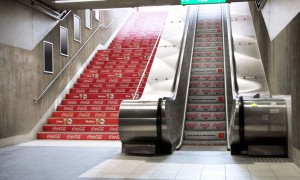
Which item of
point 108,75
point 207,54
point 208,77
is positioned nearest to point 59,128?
point 108,75

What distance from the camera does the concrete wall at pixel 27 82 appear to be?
311 inches

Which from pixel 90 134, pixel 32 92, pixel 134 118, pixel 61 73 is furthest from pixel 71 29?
pixel 134 118

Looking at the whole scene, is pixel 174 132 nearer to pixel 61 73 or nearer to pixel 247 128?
pixel 247 128

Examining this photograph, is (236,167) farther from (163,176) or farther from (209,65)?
(209,65)

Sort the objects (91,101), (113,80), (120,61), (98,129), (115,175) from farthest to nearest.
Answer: (120,61)
(113,80)
(91,101)
(98,129)
(115,175)

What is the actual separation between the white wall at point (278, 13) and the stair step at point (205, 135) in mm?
2247

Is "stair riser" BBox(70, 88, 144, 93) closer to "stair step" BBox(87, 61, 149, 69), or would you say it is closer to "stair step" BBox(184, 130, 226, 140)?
"stair step" BBox(87, 61, 149, 69)

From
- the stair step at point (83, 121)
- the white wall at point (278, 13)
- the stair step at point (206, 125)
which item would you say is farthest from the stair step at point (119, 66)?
the white wall at point (278, 13)

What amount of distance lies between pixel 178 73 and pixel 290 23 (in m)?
3.73

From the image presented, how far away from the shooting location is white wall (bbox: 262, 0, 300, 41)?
5.83 meters

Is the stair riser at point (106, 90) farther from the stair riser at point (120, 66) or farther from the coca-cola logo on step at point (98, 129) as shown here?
the coca-cola logo on step at point (98, 129)

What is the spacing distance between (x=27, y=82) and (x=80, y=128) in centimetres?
167

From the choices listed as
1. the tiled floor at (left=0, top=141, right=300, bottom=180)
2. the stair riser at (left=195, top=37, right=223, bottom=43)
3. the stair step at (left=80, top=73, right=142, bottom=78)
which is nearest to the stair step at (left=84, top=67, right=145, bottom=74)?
the stair step at (left=80, top=73, right=142, bottom=78)

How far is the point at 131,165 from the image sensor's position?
569cm
